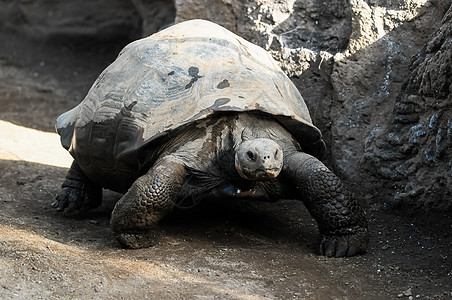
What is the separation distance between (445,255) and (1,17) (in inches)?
351

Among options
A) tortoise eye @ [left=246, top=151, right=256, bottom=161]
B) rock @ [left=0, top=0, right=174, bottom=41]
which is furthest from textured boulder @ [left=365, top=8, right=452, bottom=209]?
rock @ [left=0, top=0, right=174, bottom=41]

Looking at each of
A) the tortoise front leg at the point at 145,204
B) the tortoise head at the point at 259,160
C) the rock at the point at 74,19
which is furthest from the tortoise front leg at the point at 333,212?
the rock at the point at 74,19

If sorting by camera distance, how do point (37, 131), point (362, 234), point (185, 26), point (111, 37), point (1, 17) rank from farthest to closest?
point (1, 17) → point (111, 37) → point (37, 131) → point (185, 26) → point (362, 234)

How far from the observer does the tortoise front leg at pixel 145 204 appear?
426 centimetres

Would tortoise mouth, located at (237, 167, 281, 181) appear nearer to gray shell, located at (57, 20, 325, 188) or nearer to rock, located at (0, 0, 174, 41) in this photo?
gray shell, located at (57, 20, 325, 188)

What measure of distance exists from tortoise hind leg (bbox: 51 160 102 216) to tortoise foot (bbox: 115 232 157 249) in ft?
3.34

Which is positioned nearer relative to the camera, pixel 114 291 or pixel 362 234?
pixel 114 291

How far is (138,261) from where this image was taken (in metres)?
4.07

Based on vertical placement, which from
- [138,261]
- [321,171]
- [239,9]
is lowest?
[138,261]

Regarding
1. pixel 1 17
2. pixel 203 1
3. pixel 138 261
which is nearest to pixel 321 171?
pixel 138 261

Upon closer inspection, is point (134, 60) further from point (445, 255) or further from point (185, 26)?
point (445, 255)

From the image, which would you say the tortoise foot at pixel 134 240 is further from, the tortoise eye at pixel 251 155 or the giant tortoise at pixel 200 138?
the tortoise eye at pixel 251 155

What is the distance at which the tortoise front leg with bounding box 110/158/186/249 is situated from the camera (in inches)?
168

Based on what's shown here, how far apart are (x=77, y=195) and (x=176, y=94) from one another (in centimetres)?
126
